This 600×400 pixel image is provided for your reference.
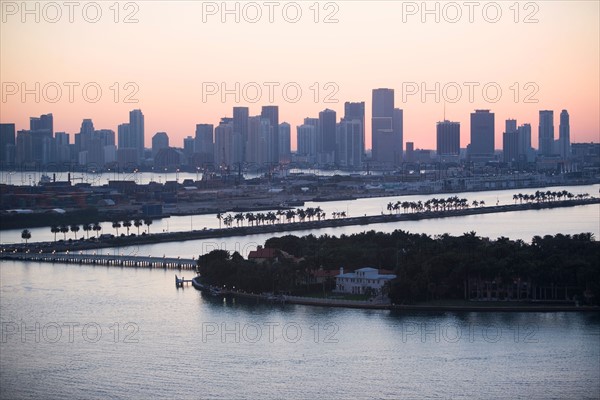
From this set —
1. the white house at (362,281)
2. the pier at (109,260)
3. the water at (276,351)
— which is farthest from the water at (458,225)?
the water at (276,351)

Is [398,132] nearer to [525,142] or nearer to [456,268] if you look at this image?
[525,142]

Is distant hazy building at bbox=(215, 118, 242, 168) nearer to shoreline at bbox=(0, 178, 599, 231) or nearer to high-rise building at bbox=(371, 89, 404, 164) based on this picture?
high-rise building at bbox=(371, 89, 404, 164)

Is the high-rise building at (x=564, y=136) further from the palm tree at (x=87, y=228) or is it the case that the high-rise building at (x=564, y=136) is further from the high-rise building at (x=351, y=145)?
the palm tree at (x=87, y=228)

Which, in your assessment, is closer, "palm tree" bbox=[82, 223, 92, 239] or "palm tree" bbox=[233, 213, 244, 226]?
"palm tree" bbox=[82, 223, 92, 239]

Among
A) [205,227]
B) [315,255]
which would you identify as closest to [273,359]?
[315,255]

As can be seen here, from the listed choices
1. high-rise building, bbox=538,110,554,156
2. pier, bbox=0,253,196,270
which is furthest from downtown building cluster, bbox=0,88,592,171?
pier, bbox=0,253,196,270

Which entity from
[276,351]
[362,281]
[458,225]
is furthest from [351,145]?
[276,351]
